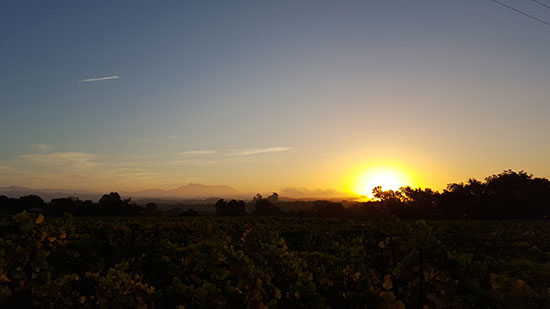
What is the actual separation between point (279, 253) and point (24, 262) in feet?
12.7

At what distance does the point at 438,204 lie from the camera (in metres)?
58.2

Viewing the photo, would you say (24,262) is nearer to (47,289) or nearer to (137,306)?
(47,289)

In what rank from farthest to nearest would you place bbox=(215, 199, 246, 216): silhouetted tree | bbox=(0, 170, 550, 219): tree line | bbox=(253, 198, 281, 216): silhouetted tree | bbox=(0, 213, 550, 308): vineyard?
bbox=(253, 198, 281, 216): silhouetted tree
bbox=(215, 199, 246, 216): silhouetted tree
bbox=(0, 170, 550, 219): tree line
bbox=(0, 213, 550, 308): vineyard

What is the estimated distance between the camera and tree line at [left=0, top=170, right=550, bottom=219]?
174 feet

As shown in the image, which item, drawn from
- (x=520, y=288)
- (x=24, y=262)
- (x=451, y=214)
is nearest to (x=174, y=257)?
(x=24, y=262)

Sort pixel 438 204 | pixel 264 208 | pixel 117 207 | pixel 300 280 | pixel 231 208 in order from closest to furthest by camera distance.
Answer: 1. pixel 300 280
2. pixel 117 207
3. pixel 438 204
4. pixel 231 208
5. pixel 264 208

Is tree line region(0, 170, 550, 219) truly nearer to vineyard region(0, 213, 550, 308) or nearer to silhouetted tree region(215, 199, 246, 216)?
silhouetted tree region(215, 199, 246, 216)

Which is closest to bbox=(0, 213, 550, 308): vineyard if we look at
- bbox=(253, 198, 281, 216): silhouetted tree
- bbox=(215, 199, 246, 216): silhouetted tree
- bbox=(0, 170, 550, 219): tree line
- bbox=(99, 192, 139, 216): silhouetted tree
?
bbox=(0, 170, 550, 219): tree line

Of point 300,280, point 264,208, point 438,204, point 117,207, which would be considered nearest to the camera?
point 300,280

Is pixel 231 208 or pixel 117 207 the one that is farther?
pixel 231 208

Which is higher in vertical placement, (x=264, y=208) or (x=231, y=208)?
(x=231, y=208)

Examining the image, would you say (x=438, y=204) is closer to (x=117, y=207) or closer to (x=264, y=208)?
(x=264, y=208)

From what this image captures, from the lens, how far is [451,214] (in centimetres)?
5684

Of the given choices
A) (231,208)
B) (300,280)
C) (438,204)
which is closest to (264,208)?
(231,208)
